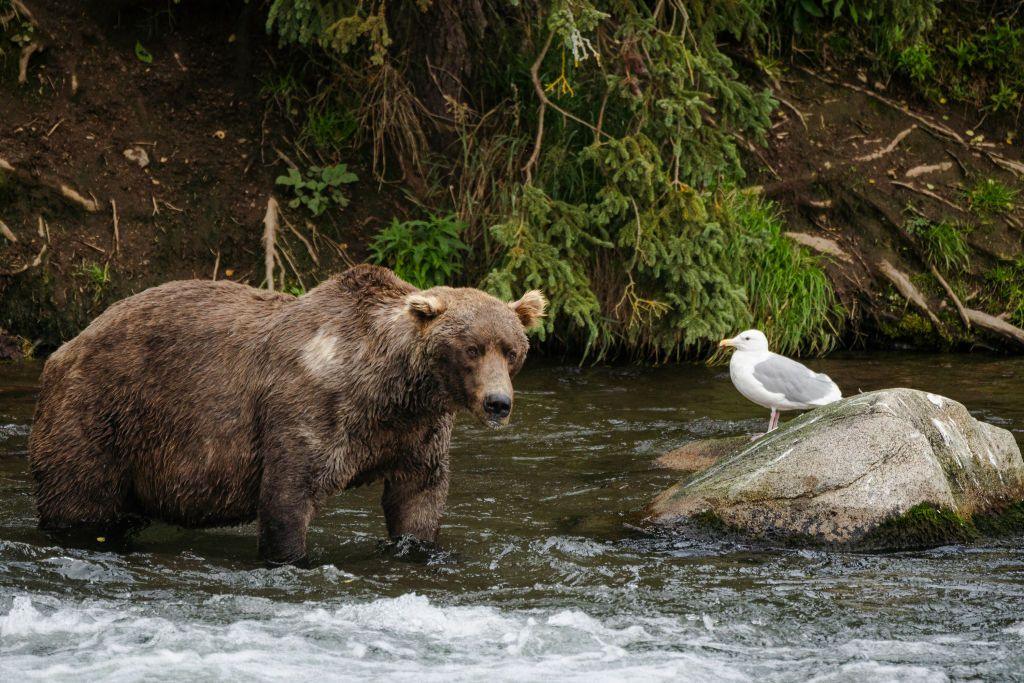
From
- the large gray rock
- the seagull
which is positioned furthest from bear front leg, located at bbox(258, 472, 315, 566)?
the seagull

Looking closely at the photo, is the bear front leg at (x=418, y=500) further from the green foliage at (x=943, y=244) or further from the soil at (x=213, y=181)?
the green foliage at (x=943, y=244)

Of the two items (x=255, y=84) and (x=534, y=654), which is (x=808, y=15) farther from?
(x=534, y=654)

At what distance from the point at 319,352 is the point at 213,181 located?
654cm

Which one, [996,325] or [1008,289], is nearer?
[996,325]

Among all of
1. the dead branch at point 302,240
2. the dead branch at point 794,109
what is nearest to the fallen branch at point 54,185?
the dead branch at point 302,240

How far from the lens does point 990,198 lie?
43.3 feet

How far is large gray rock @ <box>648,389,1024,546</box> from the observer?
6473mm

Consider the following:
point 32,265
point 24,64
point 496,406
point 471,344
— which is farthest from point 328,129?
point 496,406

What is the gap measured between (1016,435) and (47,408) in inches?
244

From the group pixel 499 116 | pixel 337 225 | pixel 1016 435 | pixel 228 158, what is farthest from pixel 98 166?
pixel 1016 435

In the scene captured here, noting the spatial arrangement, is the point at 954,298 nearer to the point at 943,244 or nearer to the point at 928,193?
the point at 943,244

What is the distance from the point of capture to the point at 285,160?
12.1 m

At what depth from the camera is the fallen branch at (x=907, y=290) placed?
12.4m

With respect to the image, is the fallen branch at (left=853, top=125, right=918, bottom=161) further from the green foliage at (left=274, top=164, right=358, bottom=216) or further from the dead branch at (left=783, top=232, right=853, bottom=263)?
the green foliage at (left=274, top=164, right=358, bottom=216)
